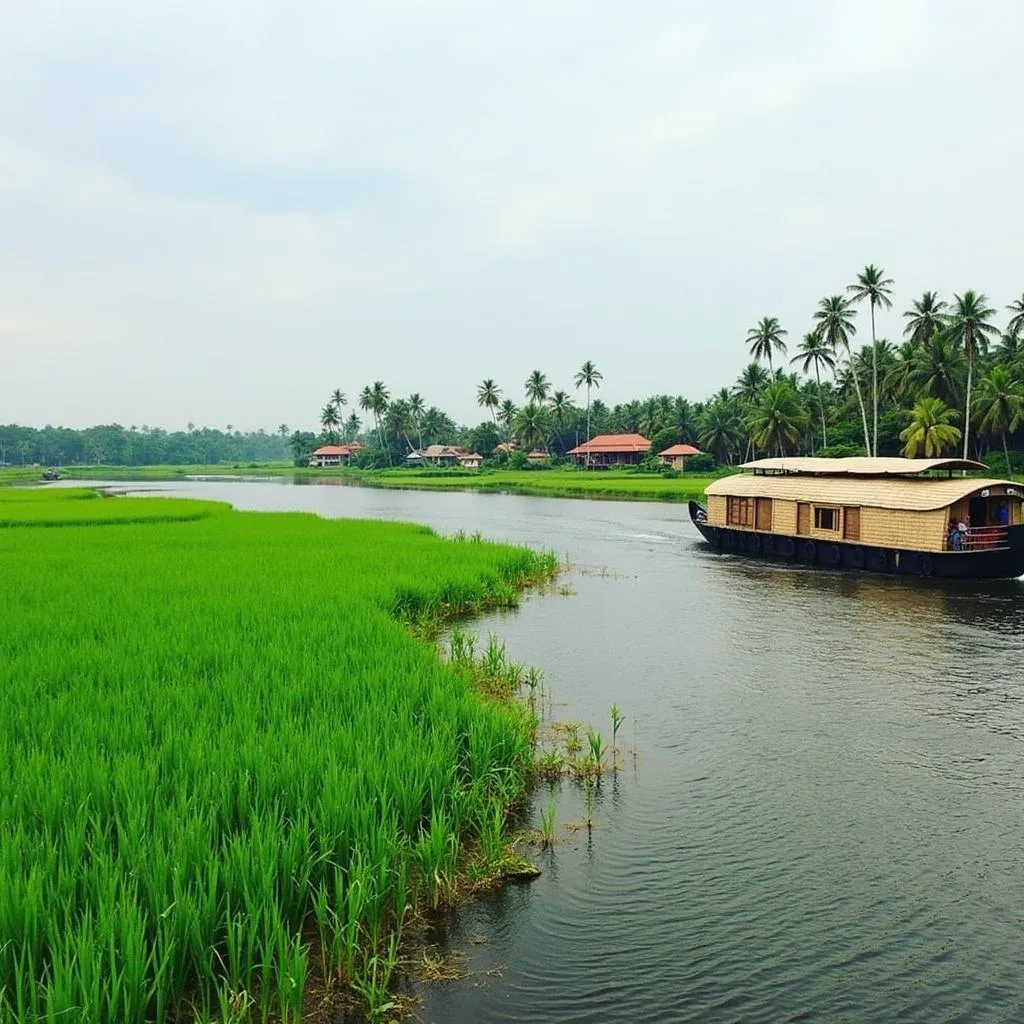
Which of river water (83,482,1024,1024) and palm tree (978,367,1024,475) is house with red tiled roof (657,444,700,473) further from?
river water (83,482,1024,1024)

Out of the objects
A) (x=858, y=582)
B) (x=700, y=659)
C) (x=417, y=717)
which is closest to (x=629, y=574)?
(x=858, y=582)

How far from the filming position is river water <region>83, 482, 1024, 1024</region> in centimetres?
630

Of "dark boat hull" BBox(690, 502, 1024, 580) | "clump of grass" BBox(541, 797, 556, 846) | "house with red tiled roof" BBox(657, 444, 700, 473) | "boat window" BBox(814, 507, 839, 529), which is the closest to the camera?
"clump of grass" BBox(541, 797, 556, 846)

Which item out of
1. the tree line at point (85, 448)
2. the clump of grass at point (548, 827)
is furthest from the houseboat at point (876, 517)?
the tree line at point (85, 448)

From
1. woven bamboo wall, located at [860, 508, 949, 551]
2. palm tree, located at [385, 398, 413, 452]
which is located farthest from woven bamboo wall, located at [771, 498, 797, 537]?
palm tree, located at [385, 398, 413, 452]

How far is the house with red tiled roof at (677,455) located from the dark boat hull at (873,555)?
51.5 metres

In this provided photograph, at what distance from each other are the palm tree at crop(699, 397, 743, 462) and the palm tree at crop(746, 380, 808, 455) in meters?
13.2

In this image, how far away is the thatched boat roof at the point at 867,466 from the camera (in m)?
27.9

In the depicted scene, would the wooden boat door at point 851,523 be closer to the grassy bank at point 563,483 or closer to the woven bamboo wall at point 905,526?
the woven bamboo wall at point 905,526

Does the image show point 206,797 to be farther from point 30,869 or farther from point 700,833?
point 700,833

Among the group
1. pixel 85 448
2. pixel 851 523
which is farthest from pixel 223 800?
pixel 85 448

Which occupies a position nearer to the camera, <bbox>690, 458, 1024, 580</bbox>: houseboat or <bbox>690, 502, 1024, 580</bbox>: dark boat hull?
<bbox>690, 502, 1024, 580</bbox>: dark boat hull

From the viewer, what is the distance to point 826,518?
102ft

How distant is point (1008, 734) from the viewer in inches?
475
